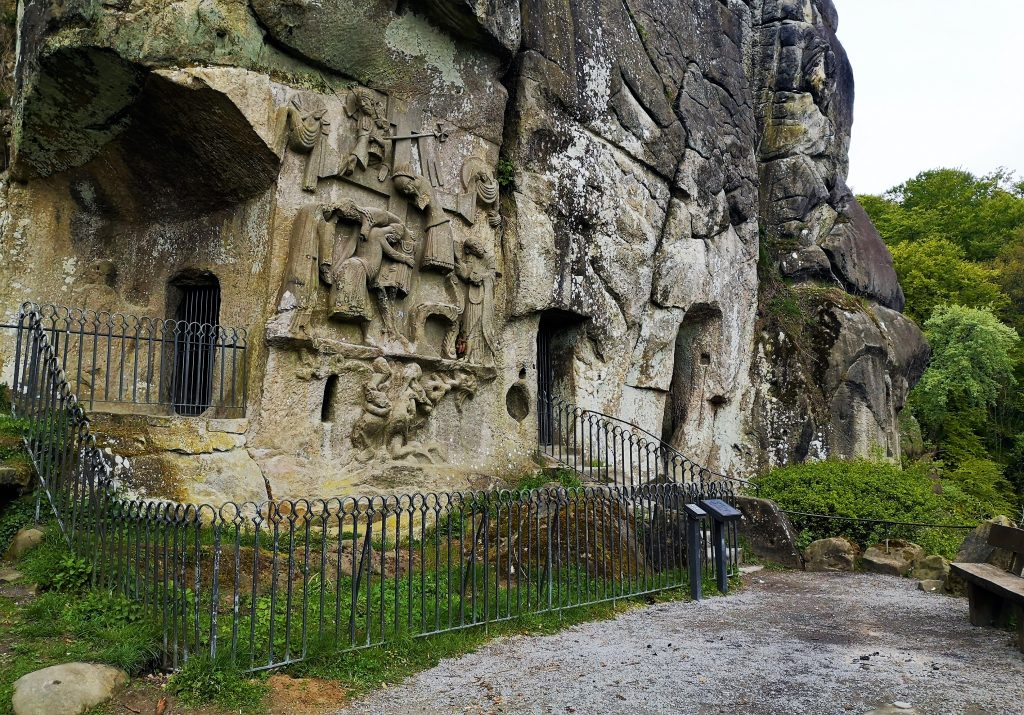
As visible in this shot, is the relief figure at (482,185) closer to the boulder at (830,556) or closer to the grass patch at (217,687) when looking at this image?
the boulder at (830,556)

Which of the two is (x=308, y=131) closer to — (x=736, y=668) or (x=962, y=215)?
(x=736, y=668)

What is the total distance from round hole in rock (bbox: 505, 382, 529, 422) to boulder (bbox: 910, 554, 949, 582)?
247 inches

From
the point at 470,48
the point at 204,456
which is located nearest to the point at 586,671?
the point at 204,456

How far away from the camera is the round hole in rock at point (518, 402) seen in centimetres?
1348

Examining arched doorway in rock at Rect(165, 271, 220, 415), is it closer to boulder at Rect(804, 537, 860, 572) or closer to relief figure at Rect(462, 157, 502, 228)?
relief figure at Rect(462, 157, 502, 228)

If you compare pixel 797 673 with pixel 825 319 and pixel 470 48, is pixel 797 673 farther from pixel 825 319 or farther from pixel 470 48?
pixel 825 319

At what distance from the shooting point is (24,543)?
725 centimetres

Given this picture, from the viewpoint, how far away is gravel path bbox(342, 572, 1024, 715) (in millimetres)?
5370

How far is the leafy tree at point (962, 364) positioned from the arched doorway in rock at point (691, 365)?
44.0 ft

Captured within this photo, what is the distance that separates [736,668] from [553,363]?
28.9ft

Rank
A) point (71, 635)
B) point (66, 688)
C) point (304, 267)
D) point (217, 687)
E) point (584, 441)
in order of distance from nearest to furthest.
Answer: point (66, 688) → point (217, 687) → point (71, 635) → point (304, 267) → point (584, 441)

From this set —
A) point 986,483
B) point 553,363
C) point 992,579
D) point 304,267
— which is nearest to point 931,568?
point 992,579

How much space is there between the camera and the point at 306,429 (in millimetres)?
10328

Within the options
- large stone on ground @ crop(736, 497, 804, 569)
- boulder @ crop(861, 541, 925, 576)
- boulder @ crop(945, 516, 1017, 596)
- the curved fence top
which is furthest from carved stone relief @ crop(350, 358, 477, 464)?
boulder @ crop(945, 516, 1017, 596)
